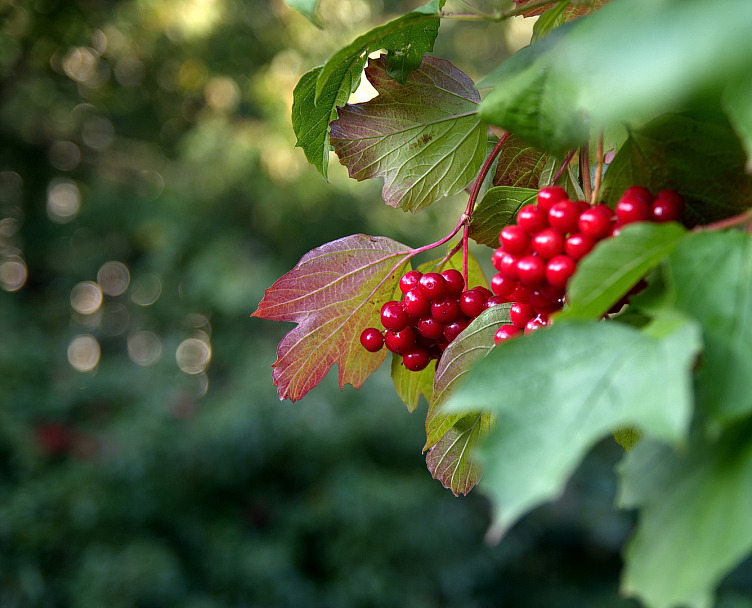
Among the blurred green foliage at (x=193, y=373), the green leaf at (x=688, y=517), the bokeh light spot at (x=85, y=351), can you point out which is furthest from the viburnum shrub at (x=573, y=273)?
the bokeh light spot at (x=85, y=351)

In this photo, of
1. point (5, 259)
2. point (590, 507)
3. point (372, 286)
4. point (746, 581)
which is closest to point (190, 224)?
point (5, 259)

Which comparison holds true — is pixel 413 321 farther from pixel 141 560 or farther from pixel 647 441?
pixel 141 560

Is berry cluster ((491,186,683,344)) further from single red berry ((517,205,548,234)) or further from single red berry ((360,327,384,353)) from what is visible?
single red berry ((360,327,384,353))

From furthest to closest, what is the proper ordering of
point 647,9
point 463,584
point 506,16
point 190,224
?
point 190,224, point 463,584, point 506,16, point 647,9

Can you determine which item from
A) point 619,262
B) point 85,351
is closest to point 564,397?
point 619,262

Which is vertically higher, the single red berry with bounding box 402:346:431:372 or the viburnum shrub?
the viburnum shrub

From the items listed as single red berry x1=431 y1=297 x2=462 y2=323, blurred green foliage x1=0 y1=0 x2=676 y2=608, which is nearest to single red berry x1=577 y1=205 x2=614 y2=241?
single red berry x1=431 y1=297 x2=462 y2=323

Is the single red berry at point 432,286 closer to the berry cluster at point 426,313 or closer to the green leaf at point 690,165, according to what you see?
the berry cluster at point 426,313
